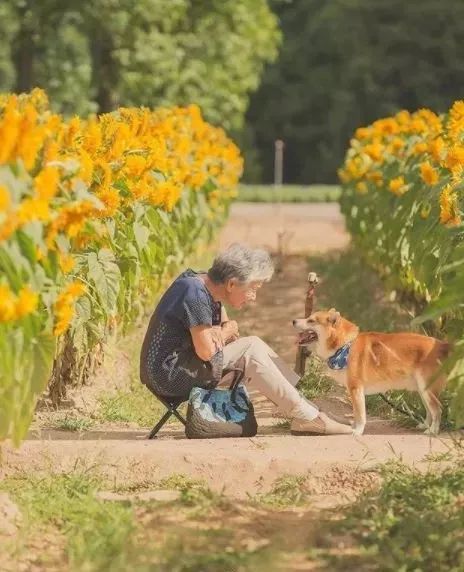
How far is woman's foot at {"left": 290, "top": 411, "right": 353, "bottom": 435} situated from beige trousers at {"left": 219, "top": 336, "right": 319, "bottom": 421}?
3cm

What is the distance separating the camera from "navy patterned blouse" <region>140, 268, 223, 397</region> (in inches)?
288

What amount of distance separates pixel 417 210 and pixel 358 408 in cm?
314

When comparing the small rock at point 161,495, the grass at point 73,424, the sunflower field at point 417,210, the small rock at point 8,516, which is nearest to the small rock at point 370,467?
the sunflower field at point 417,210

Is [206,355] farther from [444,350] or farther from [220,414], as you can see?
[444,350]

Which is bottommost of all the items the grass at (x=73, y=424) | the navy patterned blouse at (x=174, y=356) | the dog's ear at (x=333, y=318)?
Result: the grass at (x=73, y=424)

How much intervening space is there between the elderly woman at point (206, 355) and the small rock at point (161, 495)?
110 cm

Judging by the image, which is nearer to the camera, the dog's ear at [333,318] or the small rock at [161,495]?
the small rock at [161,495]

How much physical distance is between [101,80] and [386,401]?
1909 cm

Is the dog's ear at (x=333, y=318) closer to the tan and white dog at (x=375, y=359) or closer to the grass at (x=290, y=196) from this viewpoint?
the tan and white dog at (x=375, y=359)

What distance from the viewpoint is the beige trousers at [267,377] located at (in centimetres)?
736

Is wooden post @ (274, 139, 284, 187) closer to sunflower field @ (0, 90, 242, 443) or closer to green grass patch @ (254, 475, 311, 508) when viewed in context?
→ sunflower field @ (0, 90, 242, 443)

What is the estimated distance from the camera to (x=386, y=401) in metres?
7.86

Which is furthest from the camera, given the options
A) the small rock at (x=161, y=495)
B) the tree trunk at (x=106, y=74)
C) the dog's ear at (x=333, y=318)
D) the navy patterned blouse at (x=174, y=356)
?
the tree trunk at (x=106, y=74)

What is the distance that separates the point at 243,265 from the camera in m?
7.10
